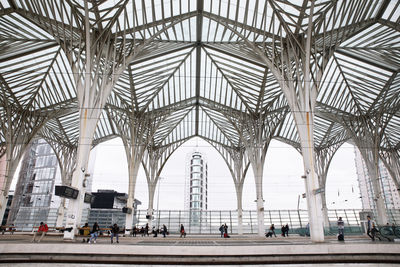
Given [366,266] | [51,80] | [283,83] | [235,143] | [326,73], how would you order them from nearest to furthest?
[366,266] < [283,83] < [326,73] < [51,80] < [235,143]

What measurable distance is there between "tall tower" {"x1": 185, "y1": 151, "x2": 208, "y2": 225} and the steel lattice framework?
51.0 metres

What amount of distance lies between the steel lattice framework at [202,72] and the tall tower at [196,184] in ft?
167

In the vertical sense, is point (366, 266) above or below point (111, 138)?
below

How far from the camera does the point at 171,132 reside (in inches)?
1747

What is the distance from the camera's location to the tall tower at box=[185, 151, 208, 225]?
92.4 m

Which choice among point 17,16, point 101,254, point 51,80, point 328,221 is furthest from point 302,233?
point 17,16

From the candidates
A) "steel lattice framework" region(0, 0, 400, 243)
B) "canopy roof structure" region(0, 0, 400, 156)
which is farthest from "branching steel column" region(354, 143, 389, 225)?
"canopy roof structure" region(0, 0, 400, 156)

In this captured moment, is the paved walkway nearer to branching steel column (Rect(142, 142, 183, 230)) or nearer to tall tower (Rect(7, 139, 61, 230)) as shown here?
branching steel column (Rect(142, 142, 183, 230))

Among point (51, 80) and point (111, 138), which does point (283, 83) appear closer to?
point (51, 80)

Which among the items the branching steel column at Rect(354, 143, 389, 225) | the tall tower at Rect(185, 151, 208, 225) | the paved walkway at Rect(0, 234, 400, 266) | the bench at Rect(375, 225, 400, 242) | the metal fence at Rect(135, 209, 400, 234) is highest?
the tall tower at Rect(185, 151, 208, 225)

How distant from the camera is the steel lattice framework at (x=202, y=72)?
17.8 meters

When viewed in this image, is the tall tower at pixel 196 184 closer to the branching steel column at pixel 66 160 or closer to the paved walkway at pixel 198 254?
the branching steel column at pixel 66 160

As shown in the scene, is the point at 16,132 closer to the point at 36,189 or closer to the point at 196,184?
the point at 36,189

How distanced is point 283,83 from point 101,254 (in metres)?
14.5
